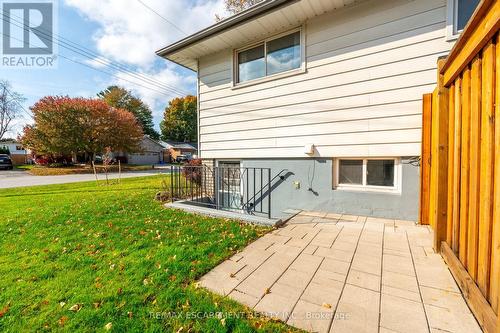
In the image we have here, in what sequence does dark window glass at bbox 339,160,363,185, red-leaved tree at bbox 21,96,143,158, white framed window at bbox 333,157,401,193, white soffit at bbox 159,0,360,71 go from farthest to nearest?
red-leaved tree at bbox 21,96,143,158 → dark window glass at bbox 339,160,363,185 → white soffit at bbox 159,0,360,71 → white framed window at bbox 333,157,401,193

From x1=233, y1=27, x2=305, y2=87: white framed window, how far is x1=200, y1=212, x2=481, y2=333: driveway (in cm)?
349

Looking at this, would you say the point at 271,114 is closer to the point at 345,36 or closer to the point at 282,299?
the point at 345,36

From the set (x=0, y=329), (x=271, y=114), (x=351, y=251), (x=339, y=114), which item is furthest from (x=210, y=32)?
(x=0, y=329)

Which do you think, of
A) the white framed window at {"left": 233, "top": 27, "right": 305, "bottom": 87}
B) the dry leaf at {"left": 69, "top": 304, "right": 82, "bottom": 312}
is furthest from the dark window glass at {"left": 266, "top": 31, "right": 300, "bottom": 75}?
the dry leaf at {"left": 69, "top": 304, "right": 82, "bottom": 312}

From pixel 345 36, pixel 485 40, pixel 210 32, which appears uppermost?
pixel 210 32

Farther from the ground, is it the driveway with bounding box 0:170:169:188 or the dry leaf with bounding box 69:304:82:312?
the driveway with bounding box 0:170:169:188

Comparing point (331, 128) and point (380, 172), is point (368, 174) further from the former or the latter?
point (331, 128)

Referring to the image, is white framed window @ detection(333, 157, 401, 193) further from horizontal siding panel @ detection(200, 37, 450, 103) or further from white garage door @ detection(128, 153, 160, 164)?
white garage door @ detection(128, 153, 160, 164)

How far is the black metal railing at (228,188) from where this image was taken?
5.31 meters

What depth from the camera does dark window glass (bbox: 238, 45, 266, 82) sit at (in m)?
5.18

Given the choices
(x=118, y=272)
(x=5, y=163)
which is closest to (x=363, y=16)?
(x=118, y=272)

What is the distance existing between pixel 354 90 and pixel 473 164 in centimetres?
271

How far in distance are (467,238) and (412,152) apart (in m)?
2.13

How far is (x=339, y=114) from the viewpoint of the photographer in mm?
4164
